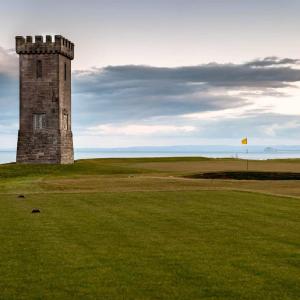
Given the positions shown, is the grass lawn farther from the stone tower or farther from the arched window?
the arched window

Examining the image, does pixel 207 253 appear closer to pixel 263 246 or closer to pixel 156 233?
pixel 263 246

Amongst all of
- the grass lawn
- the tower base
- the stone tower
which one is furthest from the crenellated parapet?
the grass lawn

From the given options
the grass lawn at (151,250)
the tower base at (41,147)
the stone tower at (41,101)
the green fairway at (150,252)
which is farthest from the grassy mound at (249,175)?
the green fairway at (150,252)

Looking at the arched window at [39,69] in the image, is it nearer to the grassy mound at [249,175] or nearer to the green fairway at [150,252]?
the grassy mound at [249,175]

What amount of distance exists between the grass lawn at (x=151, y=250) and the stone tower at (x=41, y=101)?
140 ft

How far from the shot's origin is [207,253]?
46.9ft

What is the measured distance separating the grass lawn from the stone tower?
42763 millimetres

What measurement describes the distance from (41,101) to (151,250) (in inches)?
2245

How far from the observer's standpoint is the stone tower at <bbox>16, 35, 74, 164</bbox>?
69.0 meters

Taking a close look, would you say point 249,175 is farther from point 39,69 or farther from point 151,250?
point 151,250

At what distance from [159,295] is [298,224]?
10.0 m

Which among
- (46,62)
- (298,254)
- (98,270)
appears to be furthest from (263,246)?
(46,62)

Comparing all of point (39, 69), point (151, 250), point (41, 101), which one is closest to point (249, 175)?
point (41, 101)

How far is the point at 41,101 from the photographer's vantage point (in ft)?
227
